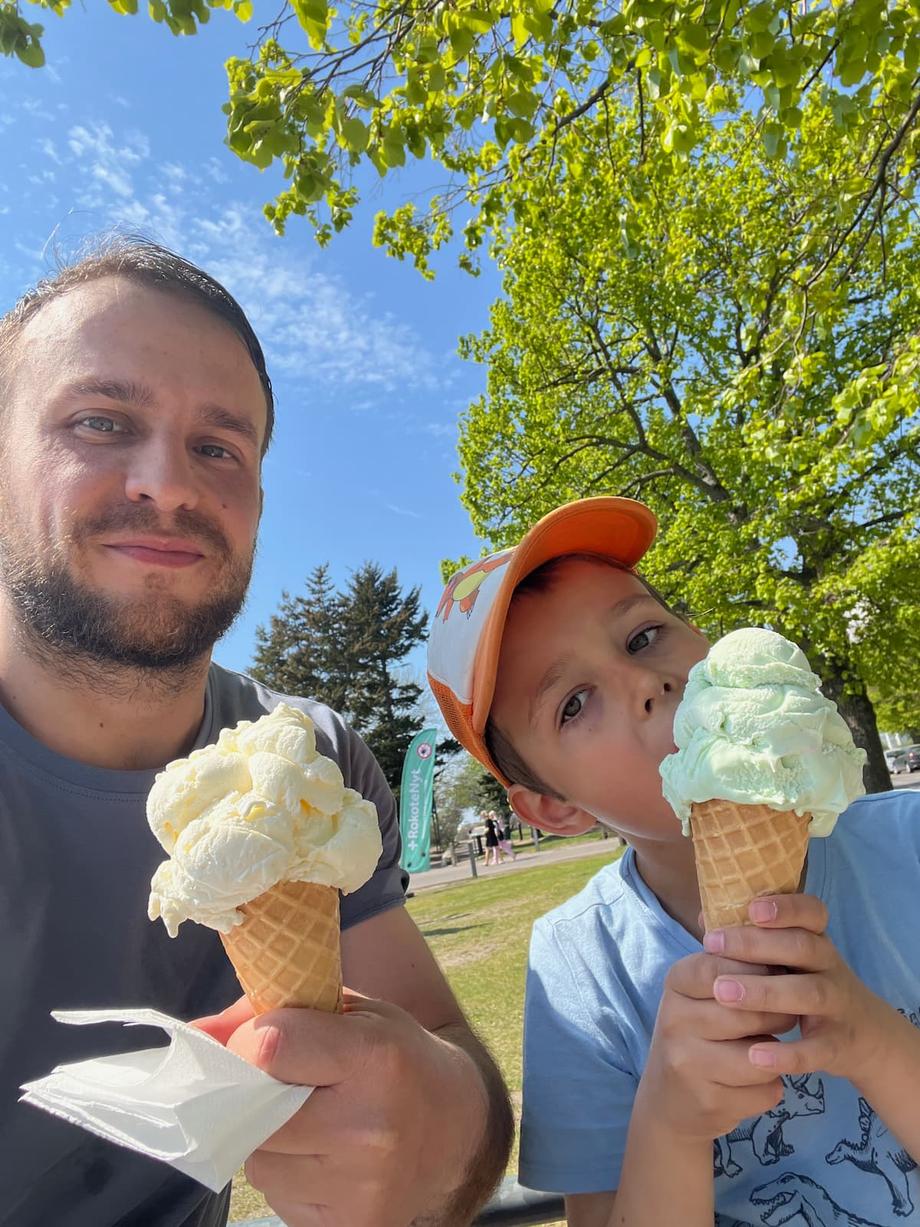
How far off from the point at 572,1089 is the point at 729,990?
2.57 feet

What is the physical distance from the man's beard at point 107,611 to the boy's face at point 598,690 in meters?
0.87

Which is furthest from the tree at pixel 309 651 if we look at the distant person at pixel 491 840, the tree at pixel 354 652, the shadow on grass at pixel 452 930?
the shadow on grass at pixel 452 930

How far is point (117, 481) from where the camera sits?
1945 mm

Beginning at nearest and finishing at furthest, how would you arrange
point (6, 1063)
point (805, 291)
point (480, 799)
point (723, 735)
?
point (723, 735)
point (6, 1063)
point (805, 291)
point (480, 799)

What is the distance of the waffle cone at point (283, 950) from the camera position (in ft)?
4.47

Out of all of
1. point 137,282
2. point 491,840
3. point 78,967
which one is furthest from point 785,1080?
point 491,840

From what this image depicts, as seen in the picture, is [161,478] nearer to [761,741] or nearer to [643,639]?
[643,639]

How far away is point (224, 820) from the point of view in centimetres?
126

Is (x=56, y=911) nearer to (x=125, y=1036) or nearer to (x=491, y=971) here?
(x=125, y=1036)

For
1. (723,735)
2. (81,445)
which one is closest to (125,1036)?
(81,445)

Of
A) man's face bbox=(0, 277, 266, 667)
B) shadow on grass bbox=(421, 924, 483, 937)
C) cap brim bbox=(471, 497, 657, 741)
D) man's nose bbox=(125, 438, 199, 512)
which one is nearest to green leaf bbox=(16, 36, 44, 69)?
man's face bbox=(0, 277, 266, 667)

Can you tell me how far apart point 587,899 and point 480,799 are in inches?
2119

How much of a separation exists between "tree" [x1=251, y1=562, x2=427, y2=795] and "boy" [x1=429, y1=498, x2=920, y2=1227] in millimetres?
41777

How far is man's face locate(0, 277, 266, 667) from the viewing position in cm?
194
